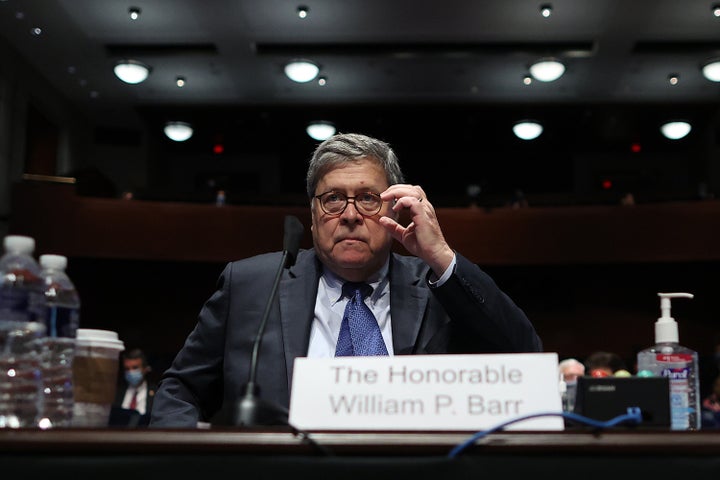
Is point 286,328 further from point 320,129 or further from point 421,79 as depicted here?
point 320,129

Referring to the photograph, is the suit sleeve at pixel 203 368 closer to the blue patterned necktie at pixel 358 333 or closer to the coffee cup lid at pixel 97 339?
the blue patterned necktie at pixel 358 333

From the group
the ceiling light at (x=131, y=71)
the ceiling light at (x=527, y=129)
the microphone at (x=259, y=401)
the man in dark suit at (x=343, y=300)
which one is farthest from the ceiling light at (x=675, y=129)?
the microphone at (x=259, y=401)

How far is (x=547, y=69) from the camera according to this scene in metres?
9.52

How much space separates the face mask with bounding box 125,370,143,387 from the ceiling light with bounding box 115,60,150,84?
433cm

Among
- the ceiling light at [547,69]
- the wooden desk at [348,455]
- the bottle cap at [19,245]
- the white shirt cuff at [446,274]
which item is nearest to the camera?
the wooden desk at [348,455]

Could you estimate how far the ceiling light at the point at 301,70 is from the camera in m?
9.68

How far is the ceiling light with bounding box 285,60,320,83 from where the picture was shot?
9680 millimetres

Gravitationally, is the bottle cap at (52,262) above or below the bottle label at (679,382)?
above

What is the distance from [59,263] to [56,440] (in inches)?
18.3

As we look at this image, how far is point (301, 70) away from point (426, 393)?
892cm

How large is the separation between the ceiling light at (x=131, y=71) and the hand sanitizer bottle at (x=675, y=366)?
8.94 meters

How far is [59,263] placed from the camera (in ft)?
4.53

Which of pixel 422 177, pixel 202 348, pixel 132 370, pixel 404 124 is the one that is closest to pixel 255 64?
pixel 404 124

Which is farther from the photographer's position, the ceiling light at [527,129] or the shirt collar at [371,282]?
the ceiling light at [527,129]
